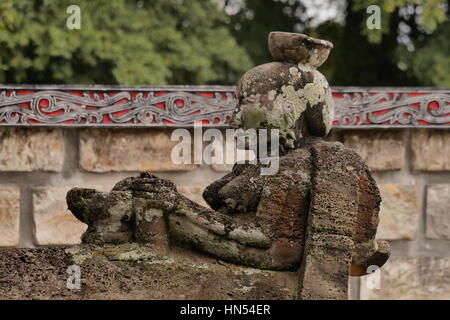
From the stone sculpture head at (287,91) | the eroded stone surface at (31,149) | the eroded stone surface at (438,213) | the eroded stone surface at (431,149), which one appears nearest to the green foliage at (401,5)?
the eroded stone surface at (431,149)

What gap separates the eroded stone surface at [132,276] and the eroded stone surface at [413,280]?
10.9ft

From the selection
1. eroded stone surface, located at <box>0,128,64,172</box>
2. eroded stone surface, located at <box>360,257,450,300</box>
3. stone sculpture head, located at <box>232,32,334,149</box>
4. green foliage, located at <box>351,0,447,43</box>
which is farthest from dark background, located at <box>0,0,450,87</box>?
stone sculpture head, located at <box>232,32,334,149</box>

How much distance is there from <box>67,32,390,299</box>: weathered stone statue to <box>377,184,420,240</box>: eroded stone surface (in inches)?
118

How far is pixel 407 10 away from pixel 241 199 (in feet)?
20.6

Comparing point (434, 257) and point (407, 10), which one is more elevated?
point (407, 10)

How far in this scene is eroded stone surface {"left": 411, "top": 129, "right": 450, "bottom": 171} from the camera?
7137mm

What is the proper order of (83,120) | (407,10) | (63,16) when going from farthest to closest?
(407,10) < (63,16) < (83,120)

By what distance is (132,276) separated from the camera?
389 cm

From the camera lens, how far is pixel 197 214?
4.01 meters

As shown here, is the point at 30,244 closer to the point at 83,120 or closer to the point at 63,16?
the point at 83,120

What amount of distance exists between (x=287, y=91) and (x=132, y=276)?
96cm

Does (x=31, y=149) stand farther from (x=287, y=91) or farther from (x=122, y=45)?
(x=287, y=91)

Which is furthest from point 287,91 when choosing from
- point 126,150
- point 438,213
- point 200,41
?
point 200,41
